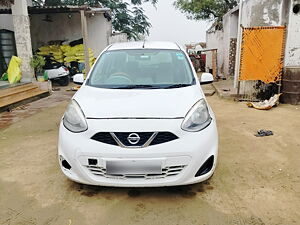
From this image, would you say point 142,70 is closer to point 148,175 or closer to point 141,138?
point 141,138

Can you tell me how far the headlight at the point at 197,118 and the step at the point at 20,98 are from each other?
5.66 m

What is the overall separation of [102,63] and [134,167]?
182 centimetres

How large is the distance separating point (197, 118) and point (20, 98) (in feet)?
21.3

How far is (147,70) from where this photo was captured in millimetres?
3564

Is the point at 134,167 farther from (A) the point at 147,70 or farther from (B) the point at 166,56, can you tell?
(B) the point at 166,56

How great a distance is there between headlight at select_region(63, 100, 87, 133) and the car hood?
2.2 inches

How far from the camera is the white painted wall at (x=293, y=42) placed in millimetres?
6648

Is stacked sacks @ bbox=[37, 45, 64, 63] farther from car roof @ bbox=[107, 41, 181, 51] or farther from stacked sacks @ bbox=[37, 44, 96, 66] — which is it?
car roof @ bbox=[107, 41, 181, 51]

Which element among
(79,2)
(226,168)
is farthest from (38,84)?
(79,2)

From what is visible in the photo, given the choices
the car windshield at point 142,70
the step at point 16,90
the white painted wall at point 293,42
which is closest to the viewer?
the car windshield at point 142,70

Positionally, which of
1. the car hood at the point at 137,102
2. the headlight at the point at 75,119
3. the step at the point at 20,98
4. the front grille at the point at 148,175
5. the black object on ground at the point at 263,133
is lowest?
the black object on ground at the point at 263,133

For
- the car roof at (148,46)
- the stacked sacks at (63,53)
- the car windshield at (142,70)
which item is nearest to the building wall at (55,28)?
the stacked sacks at (63,53)

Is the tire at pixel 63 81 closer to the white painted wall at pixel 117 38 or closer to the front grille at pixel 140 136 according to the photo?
the white painted wall at pixel 117 38

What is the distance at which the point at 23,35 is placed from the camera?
8531 millimetres
